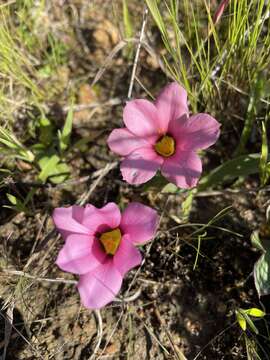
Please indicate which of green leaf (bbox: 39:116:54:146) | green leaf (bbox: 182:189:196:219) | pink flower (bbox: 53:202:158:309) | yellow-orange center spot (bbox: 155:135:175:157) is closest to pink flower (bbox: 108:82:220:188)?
yellow-orange center spot (bbox: 155:135:175:157)

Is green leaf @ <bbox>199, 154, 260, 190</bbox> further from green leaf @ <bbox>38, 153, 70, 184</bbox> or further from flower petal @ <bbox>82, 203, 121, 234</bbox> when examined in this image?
green leaf @ <bbox>38, 153, 70, 184</bbox>

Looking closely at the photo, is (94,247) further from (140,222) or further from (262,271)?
(262,271)

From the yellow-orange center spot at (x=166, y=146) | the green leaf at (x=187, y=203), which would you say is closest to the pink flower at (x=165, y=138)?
the yellow-orange center spot at (x=166, y=146)

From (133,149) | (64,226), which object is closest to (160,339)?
(64,226)

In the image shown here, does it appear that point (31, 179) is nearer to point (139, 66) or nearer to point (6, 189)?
point (6, 189)

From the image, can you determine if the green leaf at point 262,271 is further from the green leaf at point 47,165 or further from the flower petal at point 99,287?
the green leaf at point 47,165

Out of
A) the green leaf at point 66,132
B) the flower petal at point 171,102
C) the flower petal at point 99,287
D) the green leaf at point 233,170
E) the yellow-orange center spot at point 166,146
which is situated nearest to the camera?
the flower petal at point 99,287

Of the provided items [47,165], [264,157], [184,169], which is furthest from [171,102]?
[47,165]
